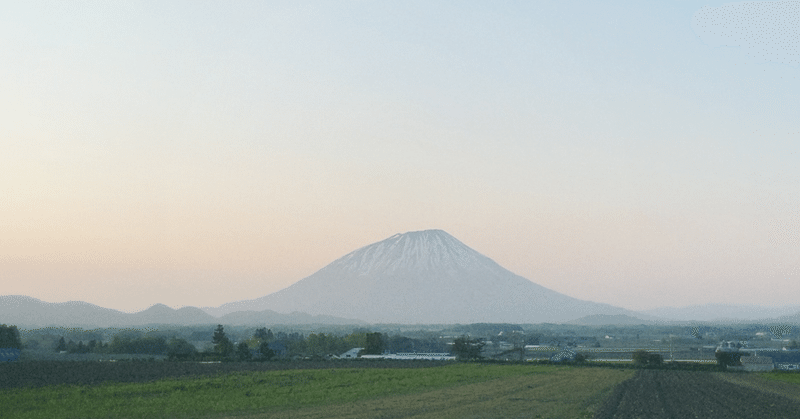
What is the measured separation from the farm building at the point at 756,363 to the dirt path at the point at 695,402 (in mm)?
39853

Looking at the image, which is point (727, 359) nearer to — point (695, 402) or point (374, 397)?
point (695, 402)

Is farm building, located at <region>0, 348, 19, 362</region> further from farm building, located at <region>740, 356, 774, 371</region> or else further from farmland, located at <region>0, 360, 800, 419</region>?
farm building, located at <region>740, 356, 774, 371</region>

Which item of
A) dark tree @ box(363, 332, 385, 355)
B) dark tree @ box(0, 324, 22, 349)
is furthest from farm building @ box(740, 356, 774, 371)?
dark tree @ box(0, 324, 22, 349)

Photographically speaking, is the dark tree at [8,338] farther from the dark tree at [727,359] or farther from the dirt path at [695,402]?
the dark tree at [727,359]

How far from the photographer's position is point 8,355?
9656 centimetres

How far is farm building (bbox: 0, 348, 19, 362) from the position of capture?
95.2 m

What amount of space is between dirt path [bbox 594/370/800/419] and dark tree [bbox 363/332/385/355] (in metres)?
84.2

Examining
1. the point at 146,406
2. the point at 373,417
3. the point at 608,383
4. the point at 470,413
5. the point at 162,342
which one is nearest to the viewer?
the point at 373,417

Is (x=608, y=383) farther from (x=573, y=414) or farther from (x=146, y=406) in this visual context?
(x=146, y=406)

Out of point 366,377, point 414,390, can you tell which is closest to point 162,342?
point 366,377

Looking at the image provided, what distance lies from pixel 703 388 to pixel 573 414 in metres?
26.6

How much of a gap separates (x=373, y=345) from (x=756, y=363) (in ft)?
222

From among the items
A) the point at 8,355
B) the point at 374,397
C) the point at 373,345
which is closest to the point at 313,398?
the point at 374,397

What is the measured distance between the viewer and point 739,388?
59406mm
